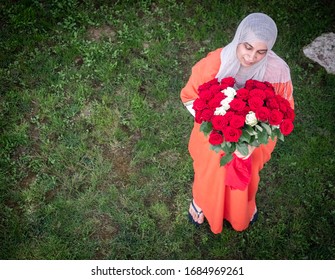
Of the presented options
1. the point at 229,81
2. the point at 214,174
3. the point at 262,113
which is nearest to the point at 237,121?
the point at 262,113

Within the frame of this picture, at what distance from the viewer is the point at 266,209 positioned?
183 inches

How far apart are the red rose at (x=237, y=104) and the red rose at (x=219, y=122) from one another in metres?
0.11

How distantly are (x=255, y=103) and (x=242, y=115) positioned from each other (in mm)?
123

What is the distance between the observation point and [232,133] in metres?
3.01

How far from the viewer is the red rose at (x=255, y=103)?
305 centimetres

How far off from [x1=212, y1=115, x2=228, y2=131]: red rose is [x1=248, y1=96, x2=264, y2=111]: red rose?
0.21 metres

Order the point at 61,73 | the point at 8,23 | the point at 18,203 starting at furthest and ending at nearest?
1. the point at 8,23
2. the point at 61,73
3. the point at 18,203

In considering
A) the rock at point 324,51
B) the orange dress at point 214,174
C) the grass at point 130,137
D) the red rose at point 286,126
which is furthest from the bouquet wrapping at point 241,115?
the rock at point 324,51

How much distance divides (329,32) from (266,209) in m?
2.78

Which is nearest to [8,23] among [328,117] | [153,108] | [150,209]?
[153,108]

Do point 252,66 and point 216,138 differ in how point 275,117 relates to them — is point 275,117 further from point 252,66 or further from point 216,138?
point 252,66

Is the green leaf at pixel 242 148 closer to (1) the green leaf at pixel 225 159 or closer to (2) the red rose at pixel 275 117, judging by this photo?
(1) the green leaf at pixel 225 159

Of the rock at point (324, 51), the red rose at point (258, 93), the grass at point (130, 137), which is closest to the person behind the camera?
the red rose at point (258, 93)
